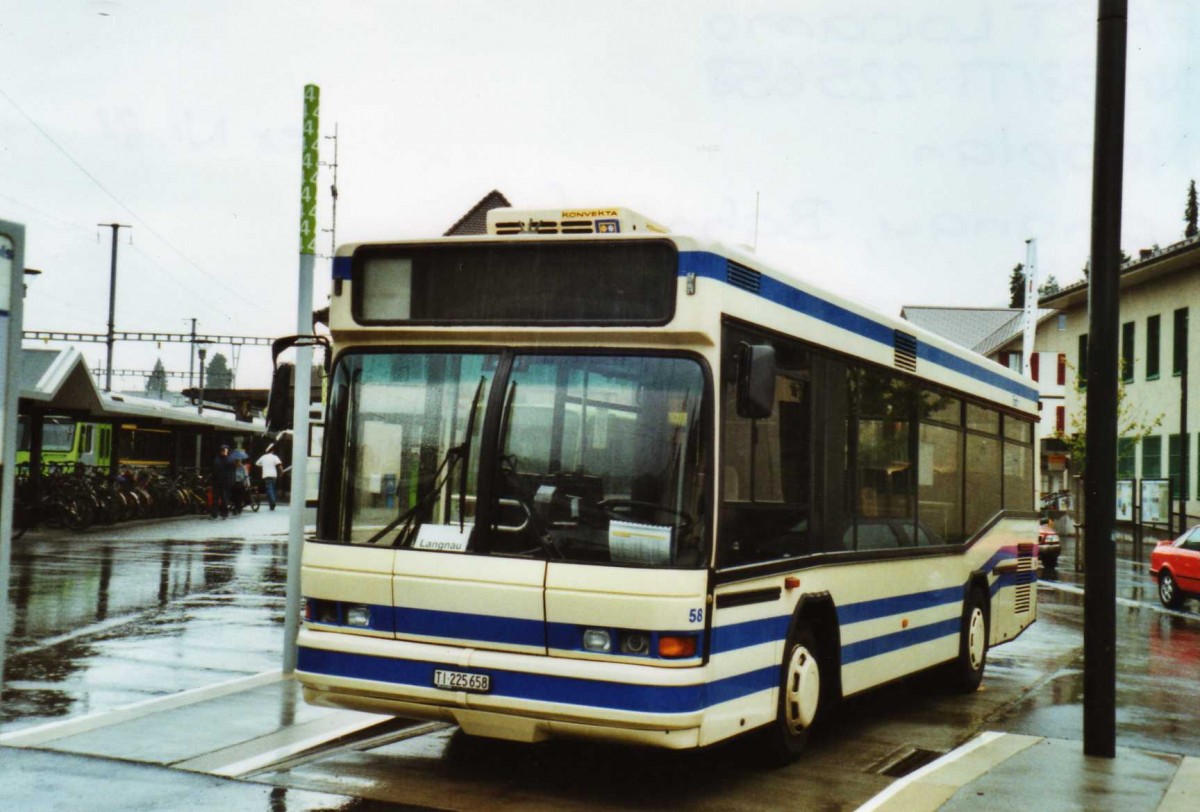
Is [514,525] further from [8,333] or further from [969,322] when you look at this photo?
[969,322]

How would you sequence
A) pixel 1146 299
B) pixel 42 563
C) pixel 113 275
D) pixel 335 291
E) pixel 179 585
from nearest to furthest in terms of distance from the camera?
pixel 335 291, pixel 179 585, pixel 42 563, pixel 1146 299, pixel 113 275

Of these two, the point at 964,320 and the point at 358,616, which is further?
the point at 964,320

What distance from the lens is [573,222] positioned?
7.30 m

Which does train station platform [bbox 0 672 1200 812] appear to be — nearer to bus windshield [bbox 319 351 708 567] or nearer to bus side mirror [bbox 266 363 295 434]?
bus windshield [bbox 319 351 708 567]

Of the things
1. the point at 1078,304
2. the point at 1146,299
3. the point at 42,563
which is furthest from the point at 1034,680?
the point at 1078,304

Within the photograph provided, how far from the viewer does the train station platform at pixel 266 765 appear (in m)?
6.69

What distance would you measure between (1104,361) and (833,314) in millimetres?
1606

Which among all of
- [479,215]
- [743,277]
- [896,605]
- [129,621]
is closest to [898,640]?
[896,605]

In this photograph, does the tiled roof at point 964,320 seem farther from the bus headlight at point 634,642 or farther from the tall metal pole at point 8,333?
the tall metal pole at point 8,333

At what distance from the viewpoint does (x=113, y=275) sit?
231 feet

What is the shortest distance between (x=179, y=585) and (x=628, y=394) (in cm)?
1282

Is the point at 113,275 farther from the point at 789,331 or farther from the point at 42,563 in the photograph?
the point at 789,331

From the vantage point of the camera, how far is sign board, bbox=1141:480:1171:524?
4094 cm

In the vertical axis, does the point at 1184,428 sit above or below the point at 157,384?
below
